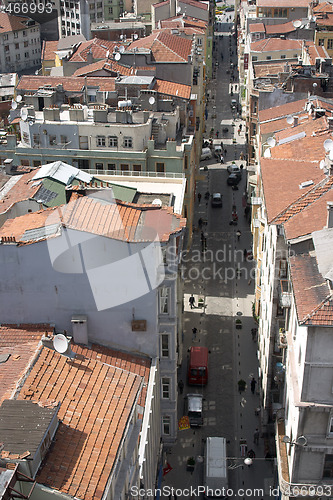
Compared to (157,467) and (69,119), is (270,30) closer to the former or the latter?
(69,119)

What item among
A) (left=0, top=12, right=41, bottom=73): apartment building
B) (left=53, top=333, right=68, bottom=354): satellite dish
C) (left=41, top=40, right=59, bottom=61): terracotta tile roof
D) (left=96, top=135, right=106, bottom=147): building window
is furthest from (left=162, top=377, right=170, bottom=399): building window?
(left=0, top=12, right=41, bottom=73): apartment building

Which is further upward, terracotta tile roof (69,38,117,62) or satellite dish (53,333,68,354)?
terracotta tile roof (69,38,117,62)

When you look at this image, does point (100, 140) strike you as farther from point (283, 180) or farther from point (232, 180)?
point (232, 180)

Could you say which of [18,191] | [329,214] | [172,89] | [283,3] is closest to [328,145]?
[329,214]

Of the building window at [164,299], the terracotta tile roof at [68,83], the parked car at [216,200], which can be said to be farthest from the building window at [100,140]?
the building window at [164,299]

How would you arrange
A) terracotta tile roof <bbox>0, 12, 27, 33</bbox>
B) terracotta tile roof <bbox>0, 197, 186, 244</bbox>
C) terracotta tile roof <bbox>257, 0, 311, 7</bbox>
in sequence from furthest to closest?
terracotta tile roof <bbox>0, 12, 27, 33</bbox> < terracotta tile roof <bbox>257, 0, 311, 7</bbox> < terracotta tile roof <bbox>0, 197, 186, 244</bbox>

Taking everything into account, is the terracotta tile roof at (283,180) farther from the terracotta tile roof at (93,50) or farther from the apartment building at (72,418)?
the terracotta tile roof at (93,50)

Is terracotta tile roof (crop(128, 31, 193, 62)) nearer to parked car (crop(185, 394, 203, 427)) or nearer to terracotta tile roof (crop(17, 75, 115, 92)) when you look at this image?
terracotta tile roof (crop(17, 75, 115, 92))
